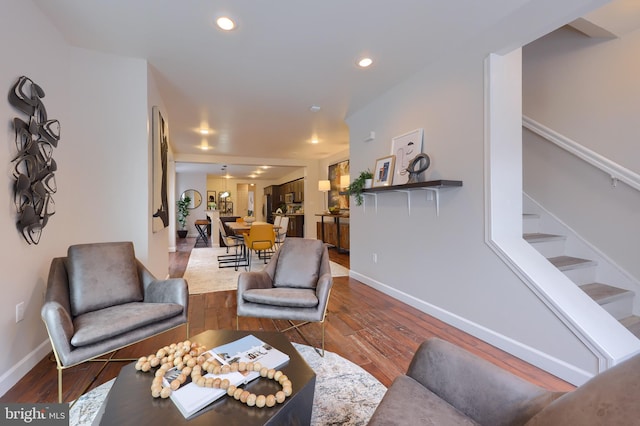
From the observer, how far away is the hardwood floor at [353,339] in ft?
6.01

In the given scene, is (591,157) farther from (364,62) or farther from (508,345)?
(364,62)

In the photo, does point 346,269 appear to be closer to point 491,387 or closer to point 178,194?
point 491,387

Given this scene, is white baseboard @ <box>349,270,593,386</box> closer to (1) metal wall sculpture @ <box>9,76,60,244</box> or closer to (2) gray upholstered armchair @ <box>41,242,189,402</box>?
(2) gray upholstered armchair @ <box>41,242,189,402</box>

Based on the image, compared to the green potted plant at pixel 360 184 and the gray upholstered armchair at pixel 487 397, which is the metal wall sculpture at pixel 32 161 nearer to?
the gray upholstered armchair at pixel 487 397

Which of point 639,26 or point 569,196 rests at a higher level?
point 639,26

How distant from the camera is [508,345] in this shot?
2225 millimetres

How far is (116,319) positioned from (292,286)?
1.36 meters

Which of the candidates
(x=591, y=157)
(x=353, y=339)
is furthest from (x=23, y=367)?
(x=591, y=157)

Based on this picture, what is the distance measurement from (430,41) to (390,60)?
1.43ft

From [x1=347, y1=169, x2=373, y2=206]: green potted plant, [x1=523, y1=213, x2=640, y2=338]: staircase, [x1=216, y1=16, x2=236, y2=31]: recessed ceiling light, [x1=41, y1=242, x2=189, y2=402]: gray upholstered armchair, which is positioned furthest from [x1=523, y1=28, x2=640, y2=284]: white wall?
[x1=41, y1=242, x2=189, y2=402]: gray upholstered armchair

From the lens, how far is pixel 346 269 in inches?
201

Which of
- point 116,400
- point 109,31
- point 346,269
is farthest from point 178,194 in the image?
point 116,400

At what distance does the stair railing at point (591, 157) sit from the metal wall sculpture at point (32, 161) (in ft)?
15.0

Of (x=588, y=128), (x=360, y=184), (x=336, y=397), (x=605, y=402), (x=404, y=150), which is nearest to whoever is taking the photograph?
(x=605, y=402)
